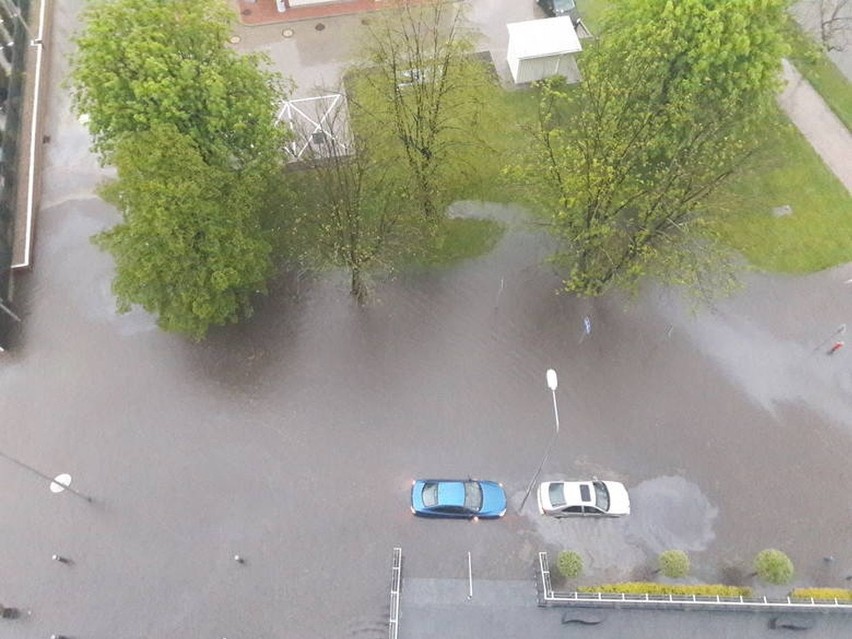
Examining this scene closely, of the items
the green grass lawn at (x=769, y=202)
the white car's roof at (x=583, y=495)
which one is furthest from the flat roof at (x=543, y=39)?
the white car's roof at (x=583, y=495)

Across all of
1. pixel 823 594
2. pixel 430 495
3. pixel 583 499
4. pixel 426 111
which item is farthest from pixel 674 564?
pixel 426 111

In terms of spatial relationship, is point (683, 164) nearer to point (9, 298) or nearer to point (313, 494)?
point (313, 494)

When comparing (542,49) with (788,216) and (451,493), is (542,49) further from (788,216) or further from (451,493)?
(451,493)

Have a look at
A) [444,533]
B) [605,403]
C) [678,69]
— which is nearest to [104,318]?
[444,533]

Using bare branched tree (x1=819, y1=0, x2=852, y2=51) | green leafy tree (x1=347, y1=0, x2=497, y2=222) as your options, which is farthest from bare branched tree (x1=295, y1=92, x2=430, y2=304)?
bare branched tree (x1=819, y1=0, x2=852, y2=51)

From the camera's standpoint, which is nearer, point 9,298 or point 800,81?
point 9,298

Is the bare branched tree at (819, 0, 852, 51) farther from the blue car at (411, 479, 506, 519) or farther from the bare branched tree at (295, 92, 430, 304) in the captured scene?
the blue car at (411, 479, 506, 519)

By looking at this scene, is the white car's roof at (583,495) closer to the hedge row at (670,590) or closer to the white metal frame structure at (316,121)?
the hedge row at (670,590)

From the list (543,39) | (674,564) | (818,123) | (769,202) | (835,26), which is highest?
(835,26)
